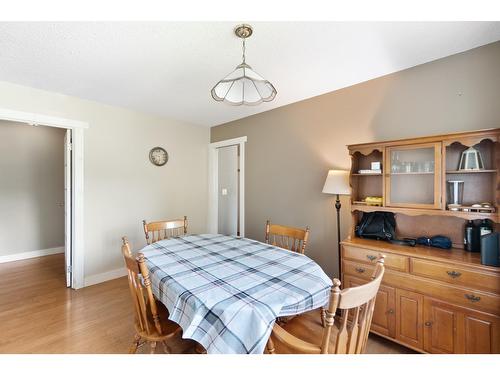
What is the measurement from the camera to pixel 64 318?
218 cm

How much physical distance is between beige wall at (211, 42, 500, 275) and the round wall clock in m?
0.99

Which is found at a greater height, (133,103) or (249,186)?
(133,103)

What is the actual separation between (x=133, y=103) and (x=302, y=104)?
84.7 inches

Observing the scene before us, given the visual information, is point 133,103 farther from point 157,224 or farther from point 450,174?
point 450,174

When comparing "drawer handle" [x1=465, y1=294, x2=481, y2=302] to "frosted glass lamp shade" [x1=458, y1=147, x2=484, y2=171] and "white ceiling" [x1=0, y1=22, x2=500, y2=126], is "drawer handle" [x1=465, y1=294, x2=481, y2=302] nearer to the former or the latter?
"frosted glass lamp shade" [x1=458, y1=147, x2=484, y2=171]

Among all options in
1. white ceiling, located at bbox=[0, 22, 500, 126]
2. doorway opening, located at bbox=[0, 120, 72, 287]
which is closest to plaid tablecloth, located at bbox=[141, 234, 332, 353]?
white ceiling, located at bbox=[0, 22, 500, 126]

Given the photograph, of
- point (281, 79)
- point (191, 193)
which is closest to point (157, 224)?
point (191, 193)

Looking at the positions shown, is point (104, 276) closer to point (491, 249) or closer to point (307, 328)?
point (307, 328)

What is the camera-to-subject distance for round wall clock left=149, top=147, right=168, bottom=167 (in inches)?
135

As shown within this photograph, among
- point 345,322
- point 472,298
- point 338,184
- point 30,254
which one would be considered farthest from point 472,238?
point 30,254

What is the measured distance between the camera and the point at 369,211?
2.00m

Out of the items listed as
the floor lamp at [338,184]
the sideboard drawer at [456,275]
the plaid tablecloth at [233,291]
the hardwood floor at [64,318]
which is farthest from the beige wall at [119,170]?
the sideboard drawer at [456,275]

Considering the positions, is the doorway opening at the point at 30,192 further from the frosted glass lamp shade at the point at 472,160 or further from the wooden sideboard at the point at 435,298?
the frosted glass lamp shade at the point at 472,160

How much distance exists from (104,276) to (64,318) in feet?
2.85
